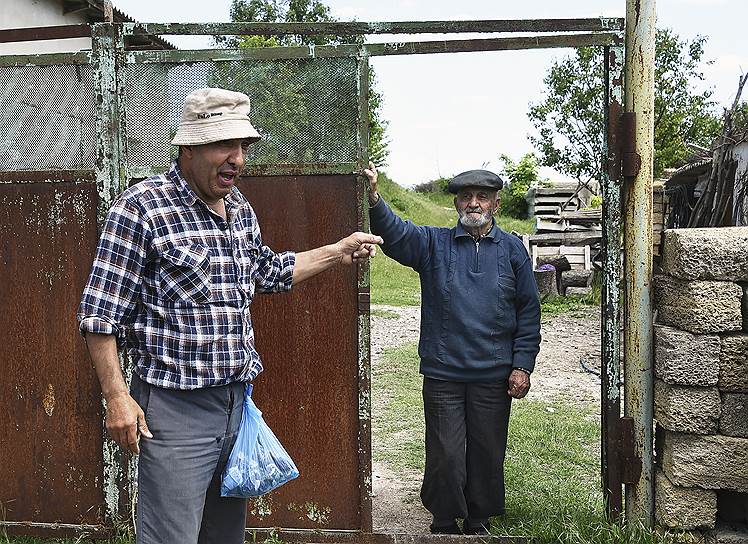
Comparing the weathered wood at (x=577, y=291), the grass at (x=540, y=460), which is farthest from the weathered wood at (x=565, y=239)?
the grass at (x=540, y=460)

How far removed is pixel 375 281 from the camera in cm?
1836

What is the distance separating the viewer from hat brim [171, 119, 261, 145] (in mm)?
3209

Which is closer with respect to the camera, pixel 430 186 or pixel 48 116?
pixel 48 116

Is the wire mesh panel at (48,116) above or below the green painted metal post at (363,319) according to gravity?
above

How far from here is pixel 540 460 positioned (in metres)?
6.63

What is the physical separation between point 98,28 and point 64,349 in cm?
165

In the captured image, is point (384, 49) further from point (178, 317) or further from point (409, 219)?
point (409, 219)

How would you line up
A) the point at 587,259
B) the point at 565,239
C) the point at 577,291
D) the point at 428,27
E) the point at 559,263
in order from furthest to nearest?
the point at 565,239
the point at 587,259
the point at 559,263
the point at 577,291
the point at 428,27

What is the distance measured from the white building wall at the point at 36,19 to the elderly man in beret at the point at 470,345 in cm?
978

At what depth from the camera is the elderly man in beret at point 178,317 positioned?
3.12 metres

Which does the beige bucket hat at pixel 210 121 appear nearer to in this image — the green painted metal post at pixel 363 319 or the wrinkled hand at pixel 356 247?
the wrinkled hand at pixel 356 247

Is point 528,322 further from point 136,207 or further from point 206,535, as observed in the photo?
point 136,207

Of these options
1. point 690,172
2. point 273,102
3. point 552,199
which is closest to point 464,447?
point 273,102

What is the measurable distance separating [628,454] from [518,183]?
27.4 meters
